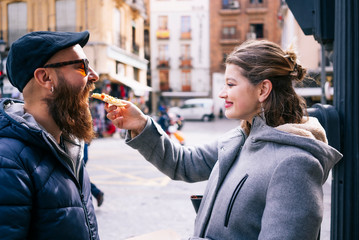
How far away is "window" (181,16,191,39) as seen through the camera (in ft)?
119

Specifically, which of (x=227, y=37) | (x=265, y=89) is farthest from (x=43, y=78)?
(x=227, y=37)

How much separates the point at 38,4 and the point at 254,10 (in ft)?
82.7

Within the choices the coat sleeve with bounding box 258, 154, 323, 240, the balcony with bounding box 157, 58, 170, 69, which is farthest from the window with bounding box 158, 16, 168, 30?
the coat sleeve with bounding box 258, 154, 323, 240

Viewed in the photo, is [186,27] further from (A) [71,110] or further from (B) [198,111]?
(A) [71,110]

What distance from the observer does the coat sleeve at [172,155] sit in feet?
6.44

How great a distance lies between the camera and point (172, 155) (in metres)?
2.01

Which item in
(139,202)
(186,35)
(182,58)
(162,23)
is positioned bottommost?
(139,202)

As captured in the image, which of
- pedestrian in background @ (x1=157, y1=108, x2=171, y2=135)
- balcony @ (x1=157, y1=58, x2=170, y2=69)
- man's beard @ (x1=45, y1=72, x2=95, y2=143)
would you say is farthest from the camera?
balcony @ (x1=157, y1=58, x2=170, y2=69)

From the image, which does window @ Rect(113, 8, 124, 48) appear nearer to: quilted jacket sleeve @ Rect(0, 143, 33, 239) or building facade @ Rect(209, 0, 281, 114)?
quilted jacket sleeve @ Rect(0, 143, 33, 239)

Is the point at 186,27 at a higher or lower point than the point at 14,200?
higher

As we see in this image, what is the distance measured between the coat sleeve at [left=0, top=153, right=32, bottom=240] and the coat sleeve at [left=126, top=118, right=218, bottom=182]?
0.74 m

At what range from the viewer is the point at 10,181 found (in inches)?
50.4

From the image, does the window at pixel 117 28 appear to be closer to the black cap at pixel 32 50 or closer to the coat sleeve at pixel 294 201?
the black cap at pixel 32 50

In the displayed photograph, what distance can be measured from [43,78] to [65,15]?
18.6m
